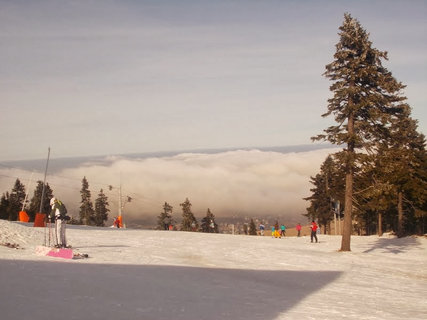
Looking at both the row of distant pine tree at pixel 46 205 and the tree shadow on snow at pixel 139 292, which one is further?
the row of distant pine tree at pixel 46 205

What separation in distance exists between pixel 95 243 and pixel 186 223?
209ft

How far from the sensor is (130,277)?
12922mm

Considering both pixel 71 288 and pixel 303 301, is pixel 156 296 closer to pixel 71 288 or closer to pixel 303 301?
pixel 71 288

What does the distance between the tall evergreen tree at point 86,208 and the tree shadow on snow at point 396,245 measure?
67.2 meters

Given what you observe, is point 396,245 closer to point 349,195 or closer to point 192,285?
point 349,195

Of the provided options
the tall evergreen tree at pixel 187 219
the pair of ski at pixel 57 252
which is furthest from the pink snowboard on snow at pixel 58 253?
the tall evergreen tree at pixel 187 219

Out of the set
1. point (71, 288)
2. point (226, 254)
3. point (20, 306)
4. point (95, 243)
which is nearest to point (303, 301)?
point (71, 288)

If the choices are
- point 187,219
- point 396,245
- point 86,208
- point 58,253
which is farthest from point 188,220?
point 58,253

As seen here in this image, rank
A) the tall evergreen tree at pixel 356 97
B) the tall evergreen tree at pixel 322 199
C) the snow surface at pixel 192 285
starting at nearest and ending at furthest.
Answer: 1. the snow surface at pixel 192 285
2. the tall evergreen tree at pixel 356 97
3. the tall evergreen tree at pixel 322 199

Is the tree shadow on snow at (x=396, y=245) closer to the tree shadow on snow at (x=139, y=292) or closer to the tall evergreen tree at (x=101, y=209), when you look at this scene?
the tree shadow on snow at (x=139, y=292)

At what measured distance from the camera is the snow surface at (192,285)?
9.31 meters

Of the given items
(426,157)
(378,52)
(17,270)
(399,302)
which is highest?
(378,52)

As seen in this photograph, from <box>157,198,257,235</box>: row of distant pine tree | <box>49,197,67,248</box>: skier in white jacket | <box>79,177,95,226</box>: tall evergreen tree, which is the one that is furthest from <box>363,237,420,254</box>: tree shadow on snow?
<box>79,177,95,226</box>: tall evergreen tree

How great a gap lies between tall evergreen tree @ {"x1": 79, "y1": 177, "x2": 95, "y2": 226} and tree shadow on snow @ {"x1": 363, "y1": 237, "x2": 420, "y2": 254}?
6717 cm
